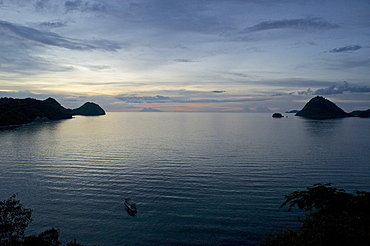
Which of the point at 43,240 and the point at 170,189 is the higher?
the point at 43,240

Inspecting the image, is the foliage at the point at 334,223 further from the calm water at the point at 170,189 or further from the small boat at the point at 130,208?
the small boat at the point at 130,208

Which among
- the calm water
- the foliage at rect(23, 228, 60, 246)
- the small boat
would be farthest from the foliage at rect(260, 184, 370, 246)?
the foliage at rect(23, 228, 60, 246)

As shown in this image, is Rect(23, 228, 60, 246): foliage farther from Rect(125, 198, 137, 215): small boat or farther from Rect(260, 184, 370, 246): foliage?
Rect(260, 184, 370, 246): foliage

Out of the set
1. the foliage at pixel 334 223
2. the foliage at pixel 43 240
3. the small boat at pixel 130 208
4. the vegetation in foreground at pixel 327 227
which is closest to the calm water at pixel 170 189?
the small boat at pixel 130 208

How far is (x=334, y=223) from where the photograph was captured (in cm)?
2198

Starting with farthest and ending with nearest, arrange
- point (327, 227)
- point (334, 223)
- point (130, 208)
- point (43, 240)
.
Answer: point (130, 208) → point (43, 240) → point (334, 223) → point (327, 227)

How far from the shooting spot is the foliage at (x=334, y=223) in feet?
67.3

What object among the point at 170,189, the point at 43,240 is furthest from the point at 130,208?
the point at 43,240

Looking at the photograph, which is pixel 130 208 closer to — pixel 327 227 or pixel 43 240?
pixel 43 240

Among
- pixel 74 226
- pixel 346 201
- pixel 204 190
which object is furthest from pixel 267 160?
pixel 74 226

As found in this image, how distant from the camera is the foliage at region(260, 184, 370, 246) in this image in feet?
67.3

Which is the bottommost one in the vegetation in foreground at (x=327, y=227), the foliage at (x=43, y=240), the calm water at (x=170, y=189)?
the calm water at (x=170, y=189)

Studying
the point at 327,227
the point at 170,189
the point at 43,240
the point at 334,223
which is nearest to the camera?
the point at 327,227

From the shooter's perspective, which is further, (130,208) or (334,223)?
(130,208)
